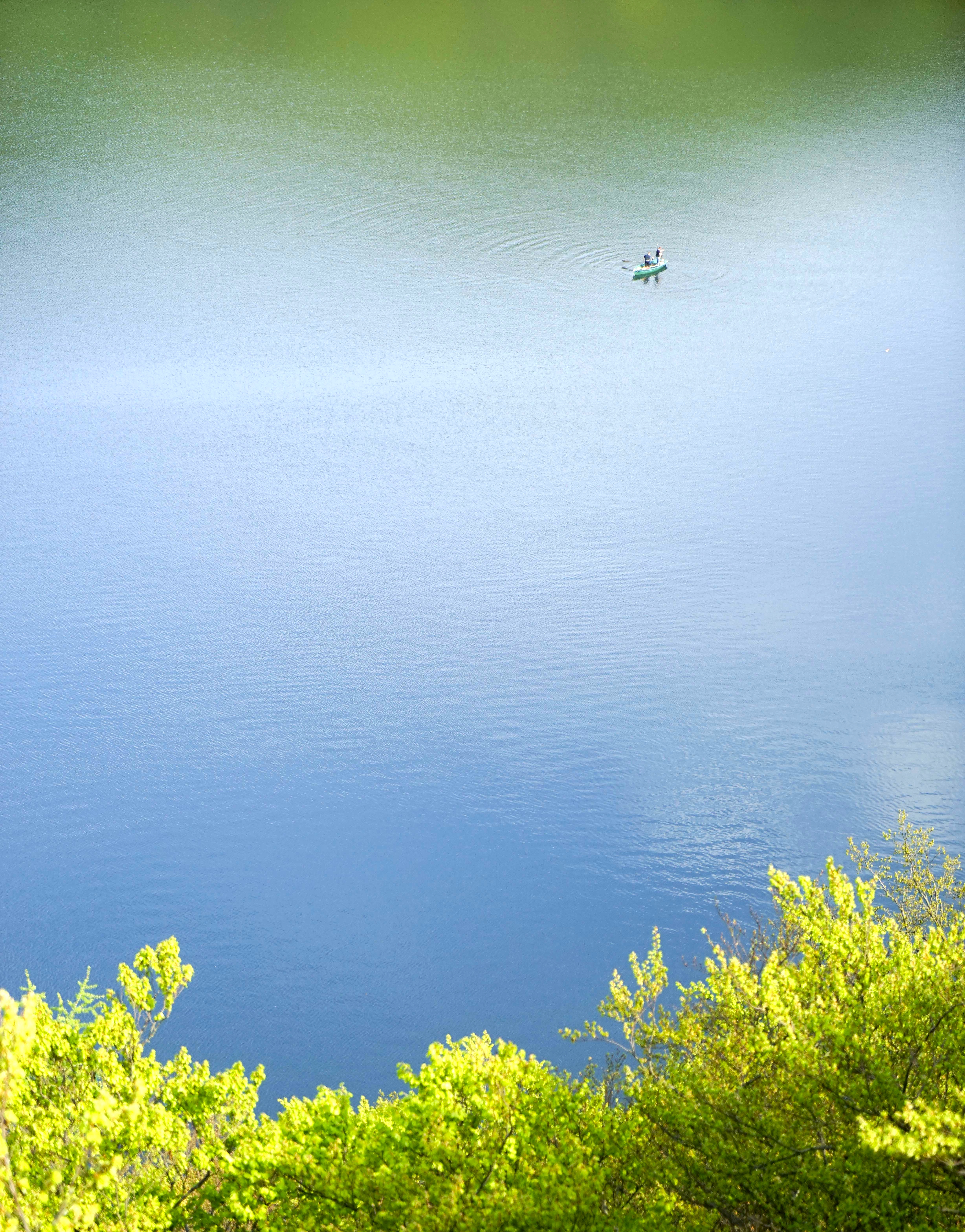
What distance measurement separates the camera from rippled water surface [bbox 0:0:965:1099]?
2220cm

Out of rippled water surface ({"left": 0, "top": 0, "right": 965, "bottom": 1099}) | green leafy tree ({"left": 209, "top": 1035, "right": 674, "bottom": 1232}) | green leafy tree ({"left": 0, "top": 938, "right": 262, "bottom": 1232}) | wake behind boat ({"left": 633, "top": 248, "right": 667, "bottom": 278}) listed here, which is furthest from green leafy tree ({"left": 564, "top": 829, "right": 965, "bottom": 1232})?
wake behind boat ({"left": 633, "top": 248, "right": 667, "bottom": 278})

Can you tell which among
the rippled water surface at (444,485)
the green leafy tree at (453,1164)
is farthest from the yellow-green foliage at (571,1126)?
the rippled water surface at (444,485)

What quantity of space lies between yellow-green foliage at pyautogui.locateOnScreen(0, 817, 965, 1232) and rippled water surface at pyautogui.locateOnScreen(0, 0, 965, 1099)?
30.8ft

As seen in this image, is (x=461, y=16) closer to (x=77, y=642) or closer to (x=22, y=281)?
(x=22, y=281)

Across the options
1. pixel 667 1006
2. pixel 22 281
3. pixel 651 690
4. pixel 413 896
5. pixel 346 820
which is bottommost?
pixel 667 1006

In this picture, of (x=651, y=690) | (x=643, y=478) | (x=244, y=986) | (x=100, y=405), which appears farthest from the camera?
(x=100, y=405)

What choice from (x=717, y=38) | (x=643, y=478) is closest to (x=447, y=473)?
(x=643, y=478)

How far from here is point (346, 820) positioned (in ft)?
77.9

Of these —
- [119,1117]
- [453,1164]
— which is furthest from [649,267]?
[119,1117]

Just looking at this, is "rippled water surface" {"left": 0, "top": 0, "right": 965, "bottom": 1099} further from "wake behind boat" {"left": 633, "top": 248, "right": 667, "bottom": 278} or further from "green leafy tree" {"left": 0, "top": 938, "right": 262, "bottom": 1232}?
"green leafy tree" {"left": 0, "top": 938, "right": 262, "bottom": 1232}

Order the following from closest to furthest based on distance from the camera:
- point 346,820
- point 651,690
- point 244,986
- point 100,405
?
1. point 244,986
2. point 346,820
3. point 651,690
4. point 100,405

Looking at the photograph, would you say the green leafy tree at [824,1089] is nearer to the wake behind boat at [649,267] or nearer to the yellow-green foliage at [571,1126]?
the yellow-green foliage at [571,1126]

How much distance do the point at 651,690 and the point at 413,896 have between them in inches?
319

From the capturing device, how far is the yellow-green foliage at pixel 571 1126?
289 inches
